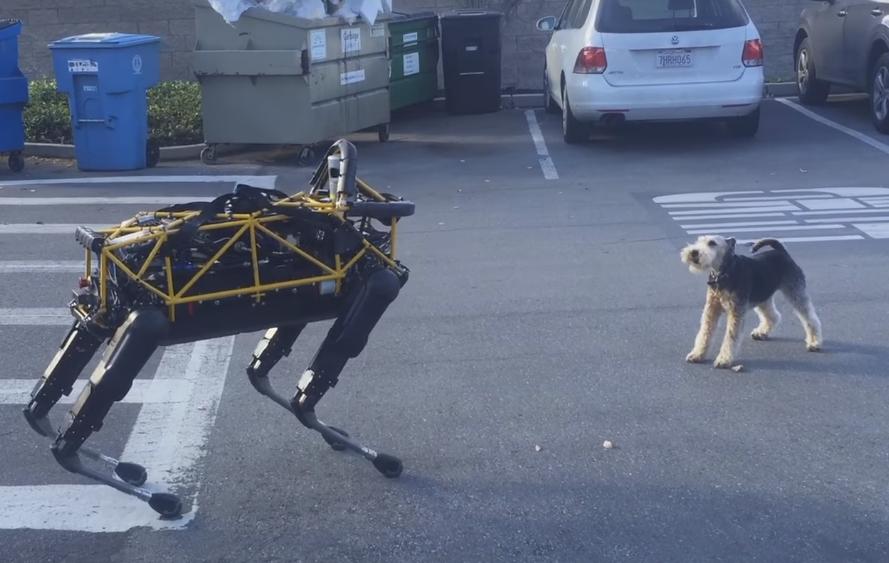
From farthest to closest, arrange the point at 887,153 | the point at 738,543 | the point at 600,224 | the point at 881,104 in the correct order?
the point at 881,104 < the point at 887,153 < the point at 600,224 < the point at 738,543

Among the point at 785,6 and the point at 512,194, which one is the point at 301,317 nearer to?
Answer: the point at 512,194

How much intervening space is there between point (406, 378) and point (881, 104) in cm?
921

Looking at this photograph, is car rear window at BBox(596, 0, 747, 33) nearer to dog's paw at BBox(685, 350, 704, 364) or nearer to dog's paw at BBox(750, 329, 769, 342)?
dog's paw at BBox(750, 329, 769, 342)

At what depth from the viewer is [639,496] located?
4.91m

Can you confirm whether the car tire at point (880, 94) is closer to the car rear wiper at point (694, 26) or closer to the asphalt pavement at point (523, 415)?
the car rear wiper at point (694, 26)

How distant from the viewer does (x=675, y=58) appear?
12414 mm

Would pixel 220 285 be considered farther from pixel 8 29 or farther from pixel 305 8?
pixel 8 29

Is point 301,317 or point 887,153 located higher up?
point 301,317

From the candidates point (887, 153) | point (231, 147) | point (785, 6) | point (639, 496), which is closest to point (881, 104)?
point (887, 153)

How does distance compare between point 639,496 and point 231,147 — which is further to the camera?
point 231,147

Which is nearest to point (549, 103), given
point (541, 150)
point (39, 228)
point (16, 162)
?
point (541, 150)

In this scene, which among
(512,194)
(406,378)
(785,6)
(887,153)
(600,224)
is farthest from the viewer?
(785,6)

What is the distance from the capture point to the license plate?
12.4m

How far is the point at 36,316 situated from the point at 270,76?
18.6 ft
